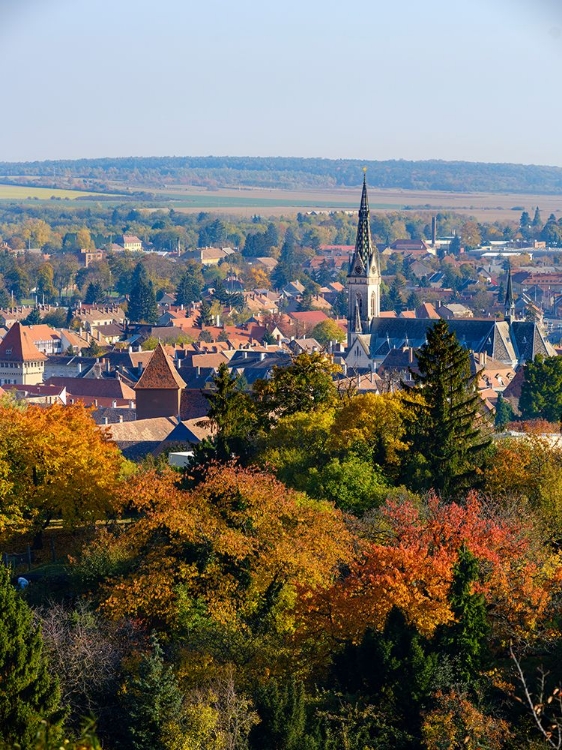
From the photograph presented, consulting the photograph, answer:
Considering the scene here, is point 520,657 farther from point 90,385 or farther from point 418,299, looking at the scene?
point 418,299

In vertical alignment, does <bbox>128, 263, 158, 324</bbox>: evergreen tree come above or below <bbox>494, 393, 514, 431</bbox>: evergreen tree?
below

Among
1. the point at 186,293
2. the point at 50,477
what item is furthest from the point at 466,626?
the point at 186,293

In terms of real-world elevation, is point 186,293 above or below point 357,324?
below

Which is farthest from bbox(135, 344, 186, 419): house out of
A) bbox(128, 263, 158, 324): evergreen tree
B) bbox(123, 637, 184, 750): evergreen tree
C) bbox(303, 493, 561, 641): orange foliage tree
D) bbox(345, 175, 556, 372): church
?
bbox(128, 263, 158, 324): evergreen tree

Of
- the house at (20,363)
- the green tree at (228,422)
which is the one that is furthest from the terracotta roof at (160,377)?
the house at (20,363)

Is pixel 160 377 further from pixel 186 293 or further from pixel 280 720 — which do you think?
pixel 186 293

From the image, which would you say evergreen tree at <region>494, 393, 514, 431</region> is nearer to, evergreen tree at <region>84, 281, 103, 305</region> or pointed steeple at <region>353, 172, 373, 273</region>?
pointed steeple at <region>353, 172, 373, 273</region>
